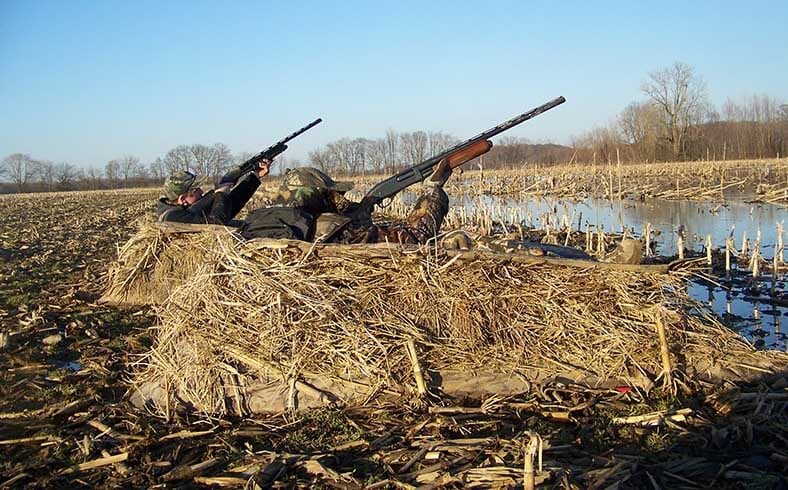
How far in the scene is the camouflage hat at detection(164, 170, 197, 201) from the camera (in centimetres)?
827

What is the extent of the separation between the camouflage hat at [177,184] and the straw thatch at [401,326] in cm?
374

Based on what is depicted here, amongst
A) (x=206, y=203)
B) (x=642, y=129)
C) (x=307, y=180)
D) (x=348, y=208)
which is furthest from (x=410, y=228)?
(x=642, y=129)

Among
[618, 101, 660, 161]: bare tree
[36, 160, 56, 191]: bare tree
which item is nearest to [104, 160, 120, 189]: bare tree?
[36, 160, 56, 191]: bare tree

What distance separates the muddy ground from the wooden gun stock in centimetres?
385

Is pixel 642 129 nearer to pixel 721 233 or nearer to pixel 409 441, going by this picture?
pixel 721 233

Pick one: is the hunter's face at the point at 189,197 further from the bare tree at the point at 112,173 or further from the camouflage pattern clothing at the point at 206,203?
the bare tree at the point at 112,173

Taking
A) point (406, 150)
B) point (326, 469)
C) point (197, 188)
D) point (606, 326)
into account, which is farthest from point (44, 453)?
point (406, 150)

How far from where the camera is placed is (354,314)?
15.1ft

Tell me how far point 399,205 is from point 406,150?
51.2m

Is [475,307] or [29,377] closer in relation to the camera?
[475,307]

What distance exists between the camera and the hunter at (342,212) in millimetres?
6059

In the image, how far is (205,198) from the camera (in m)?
8.06

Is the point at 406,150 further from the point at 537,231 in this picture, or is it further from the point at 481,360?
the point at 481,360

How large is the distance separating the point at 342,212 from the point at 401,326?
8.67ft
